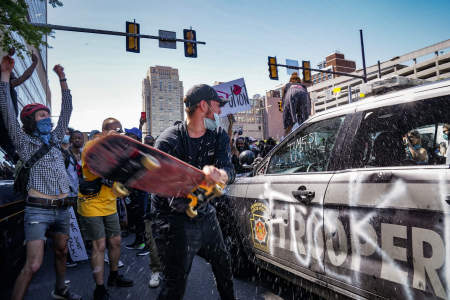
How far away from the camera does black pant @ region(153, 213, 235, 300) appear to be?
1.83 m

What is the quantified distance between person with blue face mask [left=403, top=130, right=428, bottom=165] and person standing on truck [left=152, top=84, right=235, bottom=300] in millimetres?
1685

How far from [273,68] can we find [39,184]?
1502 centimetres

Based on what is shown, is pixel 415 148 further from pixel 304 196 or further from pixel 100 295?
pixel 100 295

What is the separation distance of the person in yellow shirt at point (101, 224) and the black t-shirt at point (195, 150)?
133 centimetres

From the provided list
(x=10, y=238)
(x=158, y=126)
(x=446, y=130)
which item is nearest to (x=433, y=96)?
(x=446, y=130)

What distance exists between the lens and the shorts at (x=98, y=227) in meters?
3.13

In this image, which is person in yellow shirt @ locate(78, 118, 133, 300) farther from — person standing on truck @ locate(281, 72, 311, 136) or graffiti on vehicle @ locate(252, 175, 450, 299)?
person standing on truck @ locate(281, 72, 311, 136)

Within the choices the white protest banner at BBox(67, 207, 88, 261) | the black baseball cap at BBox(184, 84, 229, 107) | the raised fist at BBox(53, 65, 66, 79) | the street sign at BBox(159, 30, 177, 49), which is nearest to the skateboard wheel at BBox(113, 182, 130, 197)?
the black baseball cap at BBox(184, 84, 229, 107)

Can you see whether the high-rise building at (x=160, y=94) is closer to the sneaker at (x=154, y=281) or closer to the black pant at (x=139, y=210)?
the black pant at (x=139, y=210)

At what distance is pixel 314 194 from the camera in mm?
2328

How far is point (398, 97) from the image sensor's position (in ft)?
6.84

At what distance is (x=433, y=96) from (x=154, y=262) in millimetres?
3356

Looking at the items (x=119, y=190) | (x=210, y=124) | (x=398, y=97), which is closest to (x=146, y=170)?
(x=119, y=190)

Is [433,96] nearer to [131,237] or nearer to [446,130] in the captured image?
[446,130]
